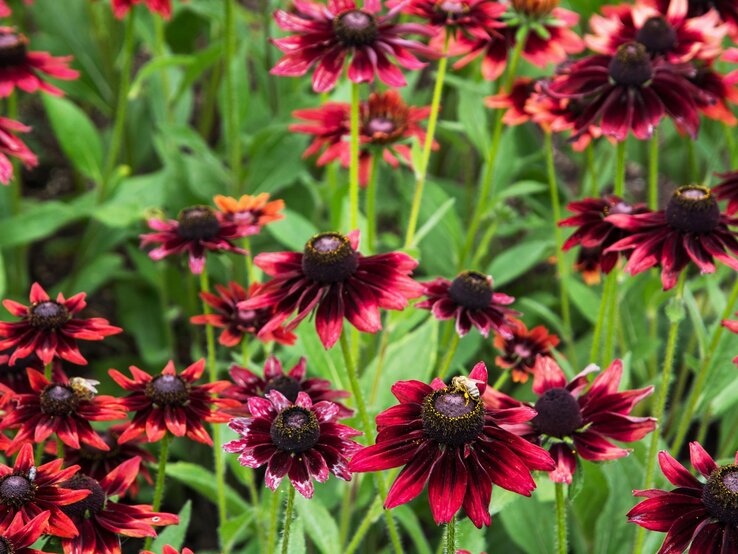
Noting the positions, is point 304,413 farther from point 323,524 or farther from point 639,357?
point 639,357

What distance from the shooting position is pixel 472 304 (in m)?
1.45

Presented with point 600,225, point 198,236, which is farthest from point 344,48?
point 600,225

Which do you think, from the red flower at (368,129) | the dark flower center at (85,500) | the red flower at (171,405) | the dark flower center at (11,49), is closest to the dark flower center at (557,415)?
the red flower at (171,405)

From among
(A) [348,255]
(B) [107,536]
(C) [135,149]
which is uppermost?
(C) [135,149]

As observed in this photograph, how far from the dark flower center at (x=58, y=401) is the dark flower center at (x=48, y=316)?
0.37ft

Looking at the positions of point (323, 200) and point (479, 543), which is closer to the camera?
point (479, 543)

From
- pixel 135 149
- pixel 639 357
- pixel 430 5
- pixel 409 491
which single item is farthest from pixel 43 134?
pixel 409 491

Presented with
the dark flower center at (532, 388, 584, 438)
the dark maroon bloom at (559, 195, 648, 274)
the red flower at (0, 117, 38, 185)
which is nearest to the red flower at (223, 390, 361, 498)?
the dark flower center at (532, 388, 584, 438)

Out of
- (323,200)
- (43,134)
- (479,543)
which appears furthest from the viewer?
(43,134)

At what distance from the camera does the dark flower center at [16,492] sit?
1056mm

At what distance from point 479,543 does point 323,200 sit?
3.98ft

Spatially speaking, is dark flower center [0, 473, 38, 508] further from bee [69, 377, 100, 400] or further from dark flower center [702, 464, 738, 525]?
Result: dark flower center [702, 464, 738, 525]

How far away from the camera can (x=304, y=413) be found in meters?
1.13

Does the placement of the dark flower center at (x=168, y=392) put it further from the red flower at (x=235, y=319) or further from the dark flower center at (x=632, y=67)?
the dark flower center at (x=632, y=67)
